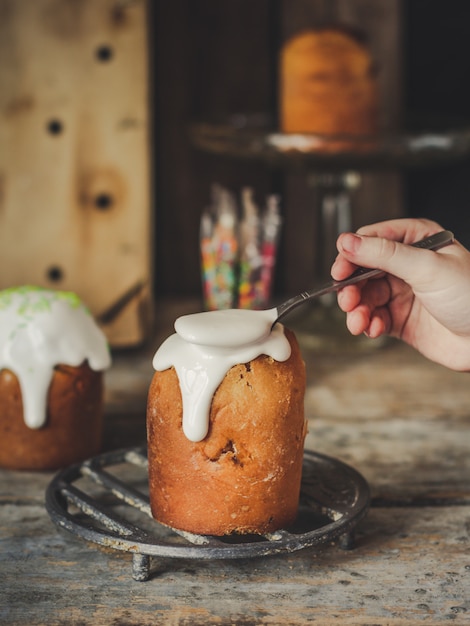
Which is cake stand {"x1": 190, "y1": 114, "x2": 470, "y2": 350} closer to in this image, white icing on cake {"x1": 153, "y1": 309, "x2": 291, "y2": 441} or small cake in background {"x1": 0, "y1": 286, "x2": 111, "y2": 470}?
small cake in background {"x1": 0, "y1": 286, "x2": 111, "y2": 470}

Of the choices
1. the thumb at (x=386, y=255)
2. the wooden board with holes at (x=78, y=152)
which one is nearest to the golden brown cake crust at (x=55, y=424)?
the thumb at (x=386, y=255)

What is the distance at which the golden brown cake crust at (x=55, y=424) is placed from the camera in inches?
50.3

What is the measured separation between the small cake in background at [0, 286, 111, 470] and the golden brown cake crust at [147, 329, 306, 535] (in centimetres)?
29

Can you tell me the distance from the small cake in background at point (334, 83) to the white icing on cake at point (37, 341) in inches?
33.7

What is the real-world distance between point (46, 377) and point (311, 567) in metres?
0.47

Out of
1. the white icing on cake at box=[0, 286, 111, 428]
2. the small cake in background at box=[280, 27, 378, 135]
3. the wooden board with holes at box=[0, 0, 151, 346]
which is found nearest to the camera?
the white icing on cake at box=[0, 286, 111, 428]

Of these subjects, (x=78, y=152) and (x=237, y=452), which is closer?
(x=237, y=452)

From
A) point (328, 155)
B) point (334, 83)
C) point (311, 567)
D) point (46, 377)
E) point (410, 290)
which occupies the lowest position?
point (311, 567)

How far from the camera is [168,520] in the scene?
3.40 ft

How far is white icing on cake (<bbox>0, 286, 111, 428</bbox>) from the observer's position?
4.12ft

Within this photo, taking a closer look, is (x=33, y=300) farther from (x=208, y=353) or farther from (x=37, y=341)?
(x=208, y=353)

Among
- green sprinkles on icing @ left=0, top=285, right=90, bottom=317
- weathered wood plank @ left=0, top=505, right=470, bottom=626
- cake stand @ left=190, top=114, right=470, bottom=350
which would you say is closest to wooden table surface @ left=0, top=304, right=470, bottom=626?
weathered wood plank @ left=0, top=505, right=470, bottom=626

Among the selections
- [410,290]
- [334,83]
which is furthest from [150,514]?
[334,83]

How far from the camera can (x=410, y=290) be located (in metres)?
1.29
